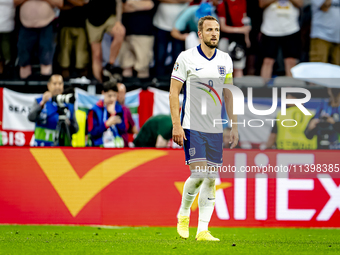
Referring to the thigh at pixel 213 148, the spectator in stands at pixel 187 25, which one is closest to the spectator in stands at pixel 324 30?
the spectator in stands at pixel 187 25

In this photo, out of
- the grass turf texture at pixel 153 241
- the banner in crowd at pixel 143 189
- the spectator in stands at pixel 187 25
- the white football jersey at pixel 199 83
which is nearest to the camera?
the grass turf texture at pixel 153 241

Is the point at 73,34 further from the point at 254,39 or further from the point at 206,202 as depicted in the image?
the point at 206,202

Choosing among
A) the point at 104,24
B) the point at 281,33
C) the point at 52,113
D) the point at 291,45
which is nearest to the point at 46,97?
the point at 52,113

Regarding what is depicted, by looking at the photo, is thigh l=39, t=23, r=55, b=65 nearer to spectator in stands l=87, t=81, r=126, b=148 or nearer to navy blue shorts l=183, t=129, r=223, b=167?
spectator in stands l=87, t=81, r=126, b=148

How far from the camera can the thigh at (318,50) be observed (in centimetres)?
1083

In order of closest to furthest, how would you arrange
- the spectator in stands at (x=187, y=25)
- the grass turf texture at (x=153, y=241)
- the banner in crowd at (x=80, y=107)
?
the grass turf texture at (x=153, y=241) < the banner in crowd at (x=80, y=107) < the spectator in stands at (x=187, y=25)

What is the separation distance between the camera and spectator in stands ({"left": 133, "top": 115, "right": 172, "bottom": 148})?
8.63m

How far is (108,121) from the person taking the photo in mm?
8422

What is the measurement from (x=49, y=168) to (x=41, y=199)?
1.47 ft

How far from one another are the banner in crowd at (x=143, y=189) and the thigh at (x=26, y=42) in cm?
331

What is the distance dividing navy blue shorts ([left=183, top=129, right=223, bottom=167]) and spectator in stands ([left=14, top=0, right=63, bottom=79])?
18.4 ft

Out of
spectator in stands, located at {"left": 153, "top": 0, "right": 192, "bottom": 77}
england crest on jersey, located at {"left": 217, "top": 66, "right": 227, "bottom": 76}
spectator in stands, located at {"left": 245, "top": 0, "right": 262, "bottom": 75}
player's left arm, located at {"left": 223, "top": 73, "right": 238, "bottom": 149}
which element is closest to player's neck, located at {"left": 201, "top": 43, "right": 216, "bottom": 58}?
england crest on jersey, located at {"left": 217, "top": 66, "right": 227, "bottom": 76}

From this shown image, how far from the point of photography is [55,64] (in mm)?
10938

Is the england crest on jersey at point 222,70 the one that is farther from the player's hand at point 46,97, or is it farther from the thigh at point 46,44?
the thigh at point 46,44
